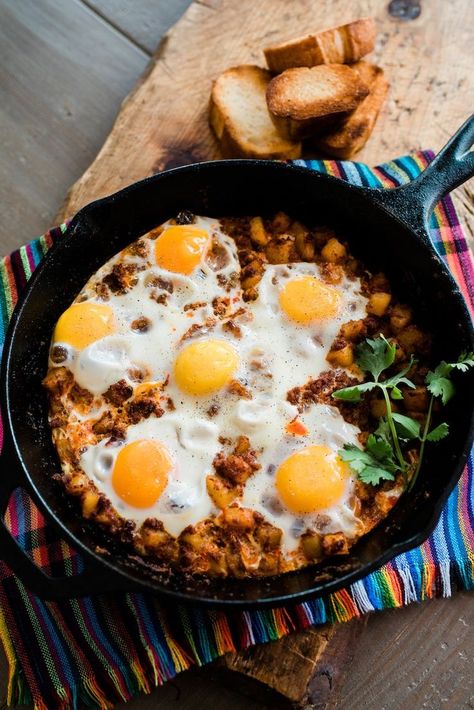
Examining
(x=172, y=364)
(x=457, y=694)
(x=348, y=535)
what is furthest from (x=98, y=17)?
(x=457, y=694)

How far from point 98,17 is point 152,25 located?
34cm

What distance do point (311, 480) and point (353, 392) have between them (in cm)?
41

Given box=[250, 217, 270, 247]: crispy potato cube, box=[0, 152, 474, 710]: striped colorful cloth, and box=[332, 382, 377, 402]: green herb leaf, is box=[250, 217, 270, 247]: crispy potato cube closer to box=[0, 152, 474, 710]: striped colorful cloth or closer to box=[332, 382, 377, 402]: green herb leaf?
box=[332, 382, 377, 402]: green herb leaf

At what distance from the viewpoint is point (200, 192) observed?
363 centimetres

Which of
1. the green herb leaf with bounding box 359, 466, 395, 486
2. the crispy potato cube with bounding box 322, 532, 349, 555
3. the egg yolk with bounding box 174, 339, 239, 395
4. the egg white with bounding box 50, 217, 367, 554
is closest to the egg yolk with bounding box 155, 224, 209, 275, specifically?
the egg white with bounding box 50, 217, 367, 554

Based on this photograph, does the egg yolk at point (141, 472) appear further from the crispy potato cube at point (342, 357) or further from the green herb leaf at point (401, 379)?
the green herb leaf at point (401, 379)

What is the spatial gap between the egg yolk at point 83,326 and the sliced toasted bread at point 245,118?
A: 1.21 m

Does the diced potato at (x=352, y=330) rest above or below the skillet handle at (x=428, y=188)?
below

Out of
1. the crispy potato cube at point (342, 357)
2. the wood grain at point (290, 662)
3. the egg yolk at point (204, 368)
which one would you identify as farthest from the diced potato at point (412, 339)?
the wood grain at point (290, 662)

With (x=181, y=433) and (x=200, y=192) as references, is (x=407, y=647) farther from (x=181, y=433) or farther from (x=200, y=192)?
(x=200, y=192)

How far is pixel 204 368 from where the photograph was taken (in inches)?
126

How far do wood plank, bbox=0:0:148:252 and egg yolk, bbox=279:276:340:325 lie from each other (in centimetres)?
167

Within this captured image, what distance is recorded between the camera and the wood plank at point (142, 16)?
4.56m

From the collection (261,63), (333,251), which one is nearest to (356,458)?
(333,251)
